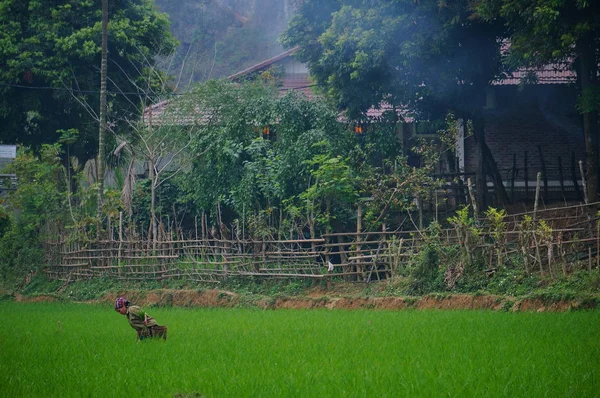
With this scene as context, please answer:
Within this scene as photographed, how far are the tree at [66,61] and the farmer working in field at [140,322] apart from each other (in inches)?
524

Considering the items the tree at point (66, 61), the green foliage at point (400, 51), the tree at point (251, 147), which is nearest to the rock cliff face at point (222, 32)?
the tree at point (66, 61)

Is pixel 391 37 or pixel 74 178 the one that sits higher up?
pixel 391 37

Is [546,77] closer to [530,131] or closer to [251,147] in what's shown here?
[530,131]

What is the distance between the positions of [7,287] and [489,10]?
14622mm

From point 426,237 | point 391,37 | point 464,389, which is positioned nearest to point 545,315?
point 426,237

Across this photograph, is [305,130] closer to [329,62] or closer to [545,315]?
[329,62]

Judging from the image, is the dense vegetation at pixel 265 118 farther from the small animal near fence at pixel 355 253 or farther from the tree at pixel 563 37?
the small animal near fence at pixel 355 253

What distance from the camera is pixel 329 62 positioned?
19484 millimetres

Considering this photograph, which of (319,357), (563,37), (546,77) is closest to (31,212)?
(546,77)

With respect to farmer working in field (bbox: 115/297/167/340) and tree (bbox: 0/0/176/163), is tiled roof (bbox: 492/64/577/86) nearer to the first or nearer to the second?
tree (bbox: 0/0/176/163)

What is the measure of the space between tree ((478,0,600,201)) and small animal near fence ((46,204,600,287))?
6.29ft

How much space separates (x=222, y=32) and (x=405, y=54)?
33.9m

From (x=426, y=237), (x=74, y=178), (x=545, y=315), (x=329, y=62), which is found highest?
(x=329, y=62)

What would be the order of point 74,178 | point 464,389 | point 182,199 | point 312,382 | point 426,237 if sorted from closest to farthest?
point 464,389 → point 312,382 → point 426,237 → point 182,199 → point 74,178
